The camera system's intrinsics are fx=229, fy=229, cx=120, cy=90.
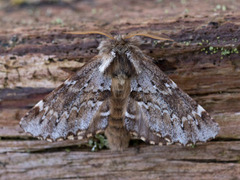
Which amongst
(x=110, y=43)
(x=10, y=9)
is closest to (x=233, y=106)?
(x=110, y=43)

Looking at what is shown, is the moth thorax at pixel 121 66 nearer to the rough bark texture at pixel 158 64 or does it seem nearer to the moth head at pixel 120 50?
the moth head at pixel 120 50

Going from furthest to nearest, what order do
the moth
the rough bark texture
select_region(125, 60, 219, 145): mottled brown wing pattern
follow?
the rough bark texture, the moth, select_region(125, 60, 219, 145): mottled brown wing pattern

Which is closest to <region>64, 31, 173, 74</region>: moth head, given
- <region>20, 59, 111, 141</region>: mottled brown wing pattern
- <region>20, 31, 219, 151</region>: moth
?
<region>20, 31, 219, 151</region>: moth

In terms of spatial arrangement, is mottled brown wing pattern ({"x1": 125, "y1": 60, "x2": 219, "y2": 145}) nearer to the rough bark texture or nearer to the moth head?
the moth head

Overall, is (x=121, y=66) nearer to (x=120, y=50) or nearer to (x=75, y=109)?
(x=120, y=50)

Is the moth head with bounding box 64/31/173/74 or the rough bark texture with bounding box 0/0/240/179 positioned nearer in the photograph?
the moth head with bounding box 64/31/173/74

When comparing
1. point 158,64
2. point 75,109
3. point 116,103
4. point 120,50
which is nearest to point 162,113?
point 116,103
